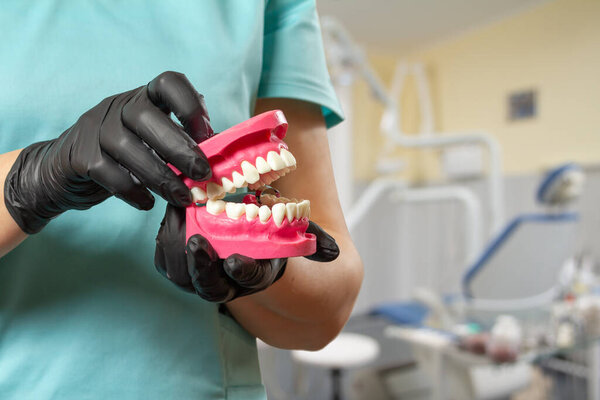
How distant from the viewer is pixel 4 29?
432 millimetres

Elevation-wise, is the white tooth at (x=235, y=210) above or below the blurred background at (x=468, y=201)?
above

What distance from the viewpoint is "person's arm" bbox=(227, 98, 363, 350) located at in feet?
1.60

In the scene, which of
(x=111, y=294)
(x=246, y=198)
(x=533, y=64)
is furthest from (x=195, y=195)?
(x=533, y=64)

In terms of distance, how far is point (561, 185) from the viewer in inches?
82.7

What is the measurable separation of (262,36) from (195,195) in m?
0.26

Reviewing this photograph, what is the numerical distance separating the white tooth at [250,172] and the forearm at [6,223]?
177 millimetres

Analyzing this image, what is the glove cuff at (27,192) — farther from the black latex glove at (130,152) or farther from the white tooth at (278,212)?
the white tooth at (278,212)

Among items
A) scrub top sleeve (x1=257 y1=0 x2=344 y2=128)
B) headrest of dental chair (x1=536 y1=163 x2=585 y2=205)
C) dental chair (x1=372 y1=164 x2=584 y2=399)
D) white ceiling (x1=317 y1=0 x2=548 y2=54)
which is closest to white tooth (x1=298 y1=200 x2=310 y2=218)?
scrub top sleeve (x1=257 y1=0 x2=344 y2=128)

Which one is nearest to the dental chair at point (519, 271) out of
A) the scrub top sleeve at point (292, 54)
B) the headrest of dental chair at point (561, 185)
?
the headrest of dental chair at point (561, 185)

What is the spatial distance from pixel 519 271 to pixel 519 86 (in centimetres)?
206

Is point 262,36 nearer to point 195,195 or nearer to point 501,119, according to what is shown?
point 195,195

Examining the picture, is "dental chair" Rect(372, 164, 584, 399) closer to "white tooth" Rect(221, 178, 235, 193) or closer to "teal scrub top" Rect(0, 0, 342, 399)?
"teal scrub top" Rect(0, 0, 342, 399)

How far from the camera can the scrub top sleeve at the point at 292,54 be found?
0.55 m

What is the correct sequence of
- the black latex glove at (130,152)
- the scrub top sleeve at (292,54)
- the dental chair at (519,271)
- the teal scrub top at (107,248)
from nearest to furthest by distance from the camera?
the black latex glove at (130,152)
the teal scrub top at (107,248)
the scrub top sleeve at (292,54)
the dental chair at (519,271)
